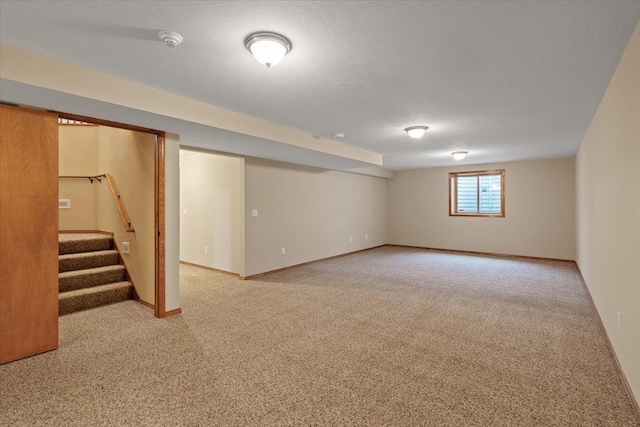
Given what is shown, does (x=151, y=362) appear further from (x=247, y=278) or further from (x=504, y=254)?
(x=504, y=254)

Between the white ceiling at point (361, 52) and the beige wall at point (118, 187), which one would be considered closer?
the white ceiling at point (361, 52)

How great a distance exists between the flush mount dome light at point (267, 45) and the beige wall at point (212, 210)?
3.50 m

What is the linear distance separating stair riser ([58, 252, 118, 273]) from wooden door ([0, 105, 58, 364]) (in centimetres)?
154

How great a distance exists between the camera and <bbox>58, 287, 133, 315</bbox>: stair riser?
3639 mm

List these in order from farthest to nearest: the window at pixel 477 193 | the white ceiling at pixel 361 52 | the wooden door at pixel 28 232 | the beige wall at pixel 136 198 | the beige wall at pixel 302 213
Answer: the window at pixel 477 193 → the beige wall at pixel 302 213 → the beige wall at pixel 136 198 → the wooden door at pixel 28 232 → the white ceiling at pixel 361 52

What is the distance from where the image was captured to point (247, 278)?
5.41 metres

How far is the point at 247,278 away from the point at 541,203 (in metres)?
6.61

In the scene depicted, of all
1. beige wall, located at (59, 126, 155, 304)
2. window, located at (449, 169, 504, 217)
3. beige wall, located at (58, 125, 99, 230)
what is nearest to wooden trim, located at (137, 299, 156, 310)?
beige wall, located at (59, 126, 155, 304)

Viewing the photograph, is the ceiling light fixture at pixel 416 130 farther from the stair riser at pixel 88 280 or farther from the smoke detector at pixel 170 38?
the stair riser at pixel 88 280

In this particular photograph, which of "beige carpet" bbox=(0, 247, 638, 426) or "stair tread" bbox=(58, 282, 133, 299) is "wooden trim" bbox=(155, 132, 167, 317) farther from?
"stair tread" bbox=(58, 282, 133, 299)

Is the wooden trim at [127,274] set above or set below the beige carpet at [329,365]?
above

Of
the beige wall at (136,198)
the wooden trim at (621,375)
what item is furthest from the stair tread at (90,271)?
the wooden trim at (621,375)

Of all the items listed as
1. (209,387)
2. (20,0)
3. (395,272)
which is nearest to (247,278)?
(395,272)

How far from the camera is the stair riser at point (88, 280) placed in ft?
12.7
